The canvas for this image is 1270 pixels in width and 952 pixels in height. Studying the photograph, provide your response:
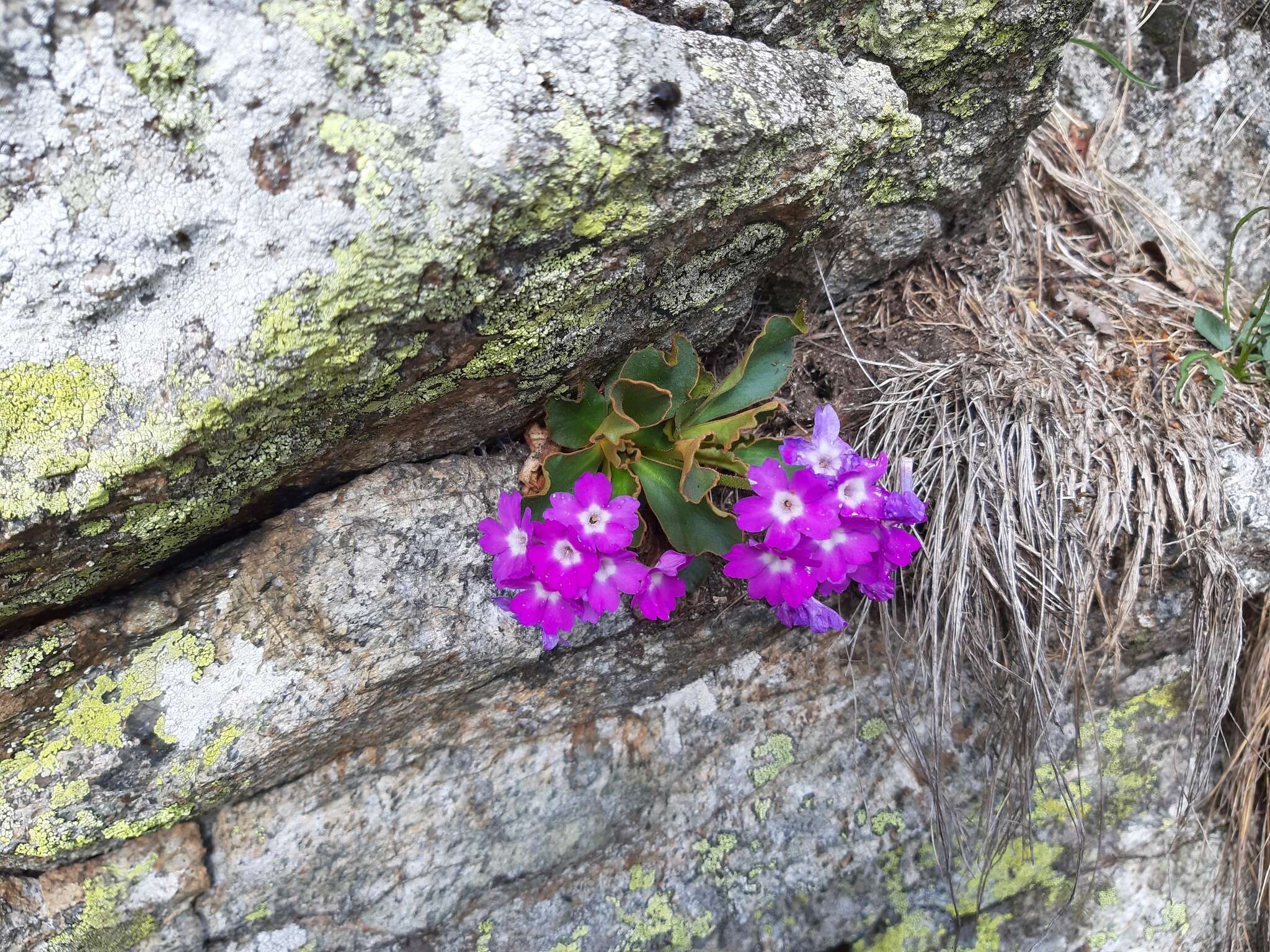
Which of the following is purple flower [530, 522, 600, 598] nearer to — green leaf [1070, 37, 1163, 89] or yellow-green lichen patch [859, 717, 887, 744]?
yellow-green lichen patch [859, 717, 887, 744]

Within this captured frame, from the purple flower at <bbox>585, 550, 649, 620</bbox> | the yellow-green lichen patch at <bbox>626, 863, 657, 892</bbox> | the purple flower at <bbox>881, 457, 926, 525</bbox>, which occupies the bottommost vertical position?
the yellow-green lichen patch at <bbox>626, 863, 657, 892</bbox>

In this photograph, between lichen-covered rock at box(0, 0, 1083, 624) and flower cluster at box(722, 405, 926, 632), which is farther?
flower cluster at box(722, 405, 926, 632)

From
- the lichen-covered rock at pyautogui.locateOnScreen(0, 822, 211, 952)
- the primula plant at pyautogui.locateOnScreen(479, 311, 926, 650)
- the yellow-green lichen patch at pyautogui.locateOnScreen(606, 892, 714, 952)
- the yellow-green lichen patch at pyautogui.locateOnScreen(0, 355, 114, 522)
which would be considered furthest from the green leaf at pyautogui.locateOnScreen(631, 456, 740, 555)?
the lichen-covered rock at pyautogui.locateOnScreen(0, 822, 211, 952)

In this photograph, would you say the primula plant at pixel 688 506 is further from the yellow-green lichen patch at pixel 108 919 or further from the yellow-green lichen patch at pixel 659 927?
the yellow-green lichen patch at pixel 108 919

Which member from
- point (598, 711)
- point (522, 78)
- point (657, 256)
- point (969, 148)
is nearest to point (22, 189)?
point (522, 78)

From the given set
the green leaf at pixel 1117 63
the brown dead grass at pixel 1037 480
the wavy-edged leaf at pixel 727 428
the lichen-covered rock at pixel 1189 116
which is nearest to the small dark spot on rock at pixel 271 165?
the wavy-edged leaf at pixel 727 428
